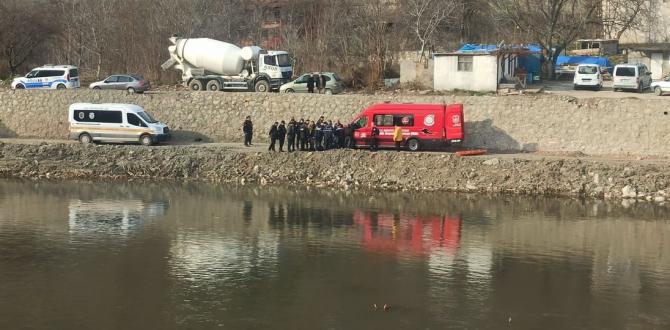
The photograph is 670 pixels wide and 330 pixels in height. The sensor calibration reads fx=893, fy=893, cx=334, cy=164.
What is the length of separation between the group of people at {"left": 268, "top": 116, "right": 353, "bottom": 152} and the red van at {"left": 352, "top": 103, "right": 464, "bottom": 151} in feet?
1.71

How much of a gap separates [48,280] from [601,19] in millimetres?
38773

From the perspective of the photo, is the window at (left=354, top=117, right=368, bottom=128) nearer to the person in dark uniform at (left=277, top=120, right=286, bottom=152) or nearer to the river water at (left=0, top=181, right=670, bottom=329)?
the person in dark uniform at (left=277, top=120, right=286, bottom=152)

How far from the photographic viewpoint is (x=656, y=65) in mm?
47219

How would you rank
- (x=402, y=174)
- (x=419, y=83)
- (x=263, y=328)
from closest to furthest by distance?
(x=263, y=328)
(x=402, y=174)
(x=419, y=83)

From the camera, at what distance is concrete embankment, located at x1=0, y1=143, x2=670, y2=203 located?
29703mm

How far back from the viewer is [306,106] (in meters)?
36.1

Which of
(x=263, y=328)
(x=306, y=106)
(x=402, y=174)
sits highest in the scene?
(x=306, y=106)

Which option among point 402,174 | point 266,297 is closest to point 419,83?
point 402,174

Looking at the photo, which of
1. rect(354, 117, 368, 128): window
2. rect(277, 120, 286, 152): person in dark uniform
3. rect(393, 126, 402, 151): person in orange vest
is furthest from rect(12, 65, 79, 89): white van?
rect(393, 126, 402, 151): person in orange vest

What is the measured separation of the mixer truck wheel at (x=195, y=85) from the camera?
4147cm

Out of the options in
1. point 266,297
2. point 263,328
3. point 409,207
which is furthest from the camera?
point 409,207

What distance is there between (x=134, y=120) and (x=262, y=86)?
24.0ft

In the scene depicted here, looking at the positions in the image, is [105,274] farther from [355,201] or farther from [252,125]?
[252,125]

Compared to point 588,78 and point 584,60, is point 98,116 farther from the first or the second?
point 584,60
